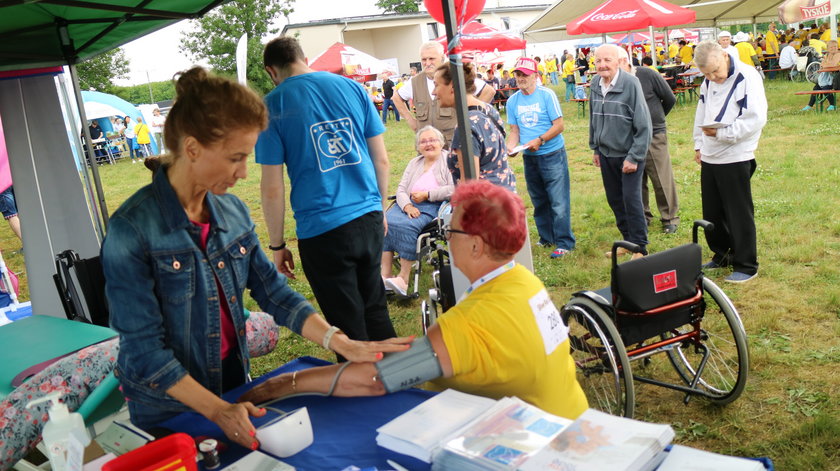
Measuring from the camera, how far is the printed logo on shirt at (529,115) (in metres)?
5.75

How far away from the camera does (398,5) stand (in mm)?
58188

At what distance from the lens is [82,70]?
27.8m

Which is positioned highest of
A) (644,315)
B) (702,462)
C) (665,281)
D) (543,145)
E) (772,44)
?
(772,44)

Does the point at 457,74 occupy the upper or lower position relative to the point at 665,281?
upper

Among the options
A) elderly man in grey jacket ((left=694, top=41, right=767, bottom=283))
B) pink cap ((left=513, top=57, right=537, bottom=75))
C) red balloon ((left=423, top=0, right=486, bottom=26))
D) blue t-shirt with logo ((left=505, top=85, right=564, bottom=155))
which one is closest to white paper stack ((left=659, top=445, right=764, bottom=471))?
red balloon ((left=423, top=0, right=486, bottom=26))

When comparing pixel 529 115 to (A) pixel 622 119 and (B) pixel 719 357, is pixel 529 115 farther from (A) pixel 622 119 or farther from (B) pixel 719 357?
(B) pixel 719 357

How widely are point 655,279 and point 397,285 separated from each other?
2539 millimetres

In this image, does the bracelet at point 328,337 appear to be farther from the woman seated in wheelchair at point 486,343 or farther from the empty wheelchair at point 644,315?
the empty wheelchair at point 644,315

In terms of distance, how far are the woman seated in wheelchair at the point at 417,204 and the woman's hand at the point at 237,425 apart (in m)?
3.45

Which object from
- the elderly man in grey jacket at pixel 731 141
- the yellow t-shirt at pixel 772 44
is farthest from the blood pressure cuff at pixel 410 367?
the yellow t-shirt at pixel 772 44

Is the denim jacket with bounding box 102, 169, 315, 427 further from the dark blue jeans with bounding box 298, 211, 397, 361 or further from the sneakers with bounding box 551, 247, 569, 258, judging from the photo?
the sneakers with bounding box 551, 247, 569, 258

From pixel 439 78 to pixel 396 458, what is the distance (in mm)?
3242

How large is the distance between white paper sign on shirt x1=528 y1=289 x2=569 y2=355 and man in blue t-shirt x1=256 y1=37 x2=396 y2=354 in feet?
3.67

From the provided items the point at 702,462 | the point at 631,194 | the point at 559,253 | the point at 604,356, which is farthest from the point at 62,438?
the point at 559,253
